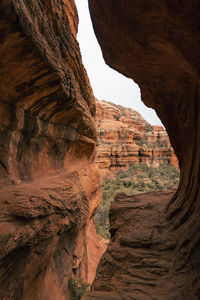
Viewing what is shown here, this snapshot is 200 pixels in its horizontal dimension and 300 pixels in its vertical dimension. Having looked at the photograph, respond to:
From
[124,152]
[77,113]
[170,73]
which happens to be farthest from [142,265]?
[124,152]

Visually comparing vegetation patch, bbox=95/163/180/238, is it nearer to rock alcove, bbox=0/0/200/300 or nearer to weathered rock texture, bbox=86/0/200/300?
rock alcove, bbox=0/0/200/300

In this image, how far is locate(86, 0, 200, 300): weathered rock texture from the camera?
5.34ft

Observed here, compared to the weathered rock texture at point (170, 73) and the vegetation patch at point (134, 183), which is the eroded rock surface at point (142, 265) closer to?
the weathered rock texture at point (170, 73)

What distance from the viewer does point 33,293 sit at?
111 inches

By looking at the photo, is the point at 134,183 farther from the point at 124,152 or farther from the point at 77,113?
the point at 77,113

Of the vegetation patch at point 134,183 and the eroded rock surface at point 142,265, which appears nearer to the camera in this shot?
the eroded rock surface at point 142,265

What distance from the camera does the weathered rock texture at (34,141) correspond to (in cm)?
188

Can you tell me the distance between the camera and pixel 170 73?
8.61 feet

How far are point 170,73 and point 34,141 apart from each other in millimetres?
2466

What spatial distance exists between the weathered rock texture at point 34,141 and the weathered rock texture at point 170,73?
2.76ft

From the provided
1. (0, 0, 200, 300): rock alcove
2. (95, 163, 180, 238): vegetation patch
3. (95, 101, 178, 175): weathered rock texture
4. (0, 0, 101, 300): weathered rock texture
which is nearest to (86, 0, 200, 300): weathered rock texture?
(0, 0, 200, 300): rock alcove

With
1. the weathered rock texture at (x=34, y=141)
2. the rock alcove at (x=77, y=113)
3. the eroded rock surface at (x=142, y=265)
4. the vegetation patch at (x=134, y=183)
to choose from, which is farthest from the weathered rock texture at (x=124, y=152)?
the eroded rock surface at (x=142, y=265)

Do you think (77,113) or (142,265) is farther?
(77,113)

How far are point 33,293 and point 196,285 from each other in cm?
255
